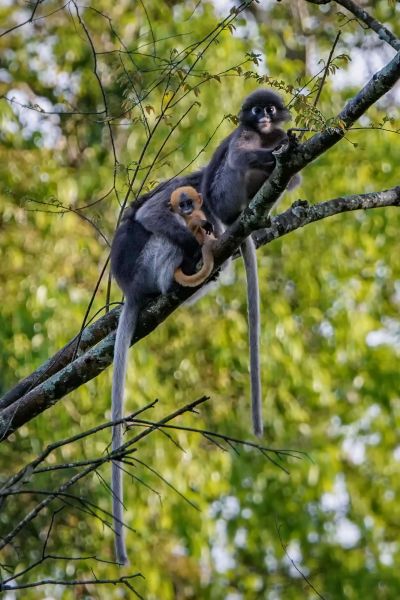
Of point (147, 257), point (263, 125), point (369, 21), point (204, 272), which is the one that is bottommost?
point (204, 272)

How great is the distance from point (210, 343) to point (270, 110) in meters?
4.25

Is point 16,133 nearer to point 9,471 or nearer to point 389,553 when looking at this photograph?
point 9,471

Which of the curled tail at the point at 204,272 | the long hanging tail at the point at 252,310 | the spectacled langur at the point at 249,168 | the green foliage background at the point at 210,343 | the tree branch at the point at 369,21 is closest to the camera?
the tree branch at the point at 369,21

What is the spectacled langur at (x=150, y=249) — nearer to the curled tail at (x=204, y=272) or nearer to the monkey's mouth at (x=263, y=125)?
the curled tail at (x=204, y=272)

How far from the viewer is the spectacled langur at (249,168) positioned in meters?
5.74

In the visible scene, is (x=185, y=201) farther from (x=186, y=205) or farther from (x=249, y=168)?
(x=249, y=168)

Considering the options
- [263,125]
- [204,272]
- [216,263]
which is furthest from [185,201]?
[216,263]

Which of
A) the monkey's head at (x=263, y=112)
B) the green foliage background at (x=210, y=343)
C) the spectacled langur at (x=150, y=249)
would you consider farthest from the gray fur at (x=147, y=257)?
the green foliage background at (x=210, y=343)

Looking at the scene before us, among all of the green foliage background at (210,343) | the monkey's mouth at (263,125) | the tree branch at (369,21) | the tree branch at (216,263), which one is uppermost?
the green foliage background at (210,343)

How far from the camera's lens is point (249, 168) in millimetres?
5746

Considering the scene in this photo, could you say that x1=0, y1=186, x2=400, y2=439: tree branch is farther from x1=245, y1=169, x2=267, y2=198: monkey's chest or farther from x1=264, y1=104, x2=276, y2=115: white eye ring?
x1=264, y1=104, x2=276, y2=115: white eye ring

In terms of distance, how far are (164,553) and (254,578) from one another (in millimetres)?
2266

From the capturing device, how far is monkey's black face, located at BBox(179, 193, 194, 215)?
5891 millimetres

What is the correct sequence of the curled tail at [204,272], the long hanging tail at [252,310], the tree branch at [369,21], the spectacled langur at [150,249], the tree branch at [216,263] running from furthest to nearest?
1. the spectacled langur at [150,249]
2. the long hanging tail at [252,310]
3. the curled tail at [204,272]
4. the tree branch at [369,21]
5. the tree branch at [216,263]
